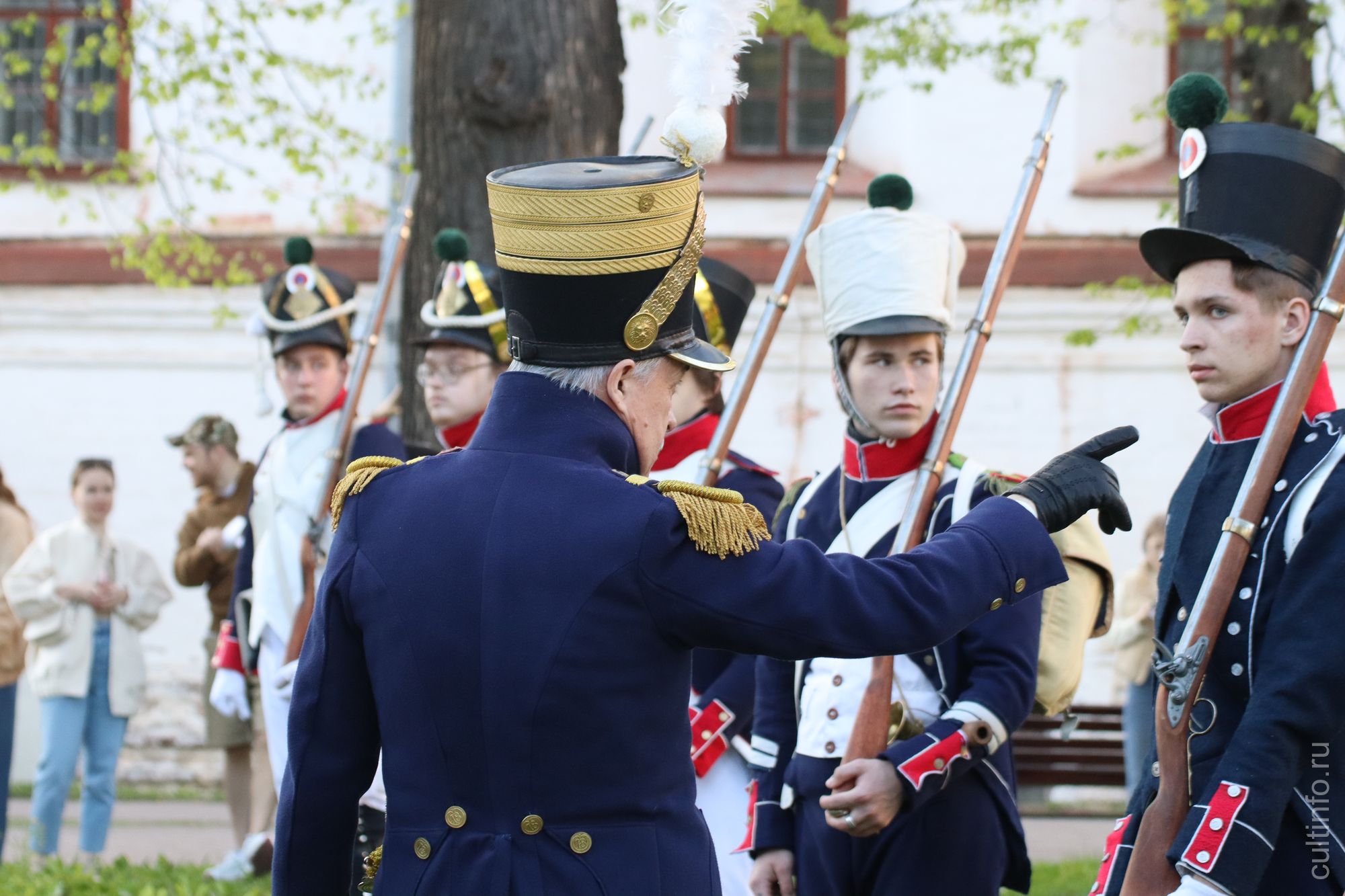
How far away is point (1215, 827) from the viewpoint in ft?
9.54

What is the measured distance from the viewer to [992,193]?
11.0 m

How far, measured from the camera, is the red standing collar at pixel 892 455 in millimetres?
4035

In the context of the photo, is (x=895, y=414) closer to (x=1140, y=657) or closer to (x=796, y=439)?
(x=1140, y=657)

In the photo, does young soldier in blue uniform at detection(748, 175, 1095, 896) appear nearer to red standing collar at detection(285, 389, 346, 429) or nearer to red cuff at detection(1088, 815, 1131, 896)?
red cuff at detection(1088, 815, 1131, 896)

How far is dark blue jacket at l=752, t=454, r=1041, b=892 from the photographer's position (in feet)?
12.0

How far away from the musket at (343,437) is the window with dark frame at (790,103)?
6.21m

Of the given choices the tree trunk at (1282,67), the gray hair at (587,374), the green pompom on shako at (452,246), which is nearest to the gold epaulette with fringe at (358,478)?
the gray hair at (587,374)

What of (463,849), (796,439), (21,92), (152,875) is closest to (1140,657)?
(796,439)

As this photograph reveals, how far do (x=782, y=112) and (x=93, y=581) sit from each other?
5930mm

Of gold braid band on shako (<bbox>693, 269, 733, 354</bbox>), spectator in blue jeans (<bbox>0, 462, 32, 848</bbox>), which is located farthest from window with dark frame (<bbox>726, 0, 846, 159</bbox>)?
gold braid band on shako (<bbox>693, 269, 733, 354</bbox>)

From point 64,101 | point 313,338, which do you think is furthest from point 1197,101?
point 64,101

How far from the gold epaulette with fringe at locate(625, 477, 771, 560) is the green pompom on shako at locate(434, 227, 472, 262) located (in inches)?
135

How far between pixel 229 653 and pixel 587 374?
407 centimetres

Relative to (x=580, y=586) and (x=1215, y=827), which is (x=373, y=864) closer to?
(x=580, y=586)
